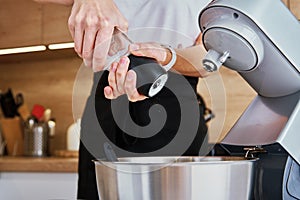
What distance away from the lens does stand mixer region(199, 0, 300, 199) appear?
1.46ft

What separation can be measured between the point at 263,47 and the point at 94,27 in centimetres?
22

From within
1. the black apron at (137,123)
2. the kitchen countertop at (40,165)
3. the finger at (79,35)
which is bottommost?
the kitchen countertop at (40,165)

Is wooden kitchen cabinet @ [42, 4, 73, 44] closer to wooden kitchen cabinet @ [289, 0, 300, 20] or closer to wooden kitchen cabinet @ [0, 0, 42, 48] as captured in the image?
wooden kitchen cabinet @ [0, 0, 42, 48]

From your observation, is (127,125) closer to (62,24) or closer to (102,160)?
(102,160)

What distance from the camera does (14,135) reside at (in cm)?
238

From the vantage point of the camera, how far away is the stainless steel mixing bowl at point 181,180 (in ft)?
1.43

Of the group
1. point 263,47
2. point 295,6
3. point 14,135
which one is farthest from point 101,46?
point 14,135

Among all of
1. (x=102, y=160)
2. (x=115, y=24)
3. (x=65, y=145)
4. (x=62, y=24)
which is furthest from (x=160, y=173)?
(x=65, y=145)

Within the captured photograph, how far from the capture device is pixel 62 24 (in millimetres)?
2121

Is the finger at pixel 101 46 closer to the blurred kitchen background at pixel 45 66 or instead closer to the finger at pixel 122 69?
the finger at pixel 122 69

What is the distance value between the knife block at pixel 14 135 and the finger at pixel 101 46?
1.92m

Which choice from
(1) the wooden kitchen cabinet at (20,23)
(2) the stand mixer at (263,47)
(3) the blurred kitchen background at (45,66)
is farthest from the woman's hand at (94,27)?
(1) the wooden kitchen cabinet at (20,23)

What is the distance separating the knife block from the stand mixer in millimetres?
2031

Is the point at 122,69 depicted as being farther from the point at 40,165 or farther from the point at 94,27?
the point at 40,165
